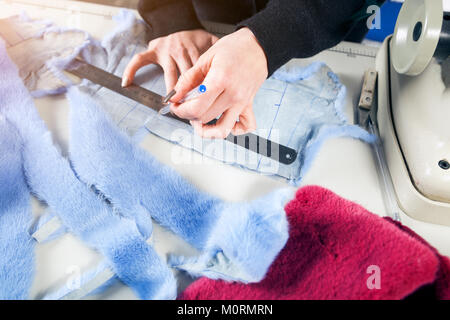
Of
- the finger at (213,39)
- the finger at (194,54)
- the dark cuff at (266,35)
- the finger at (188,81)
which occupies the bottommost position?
the finger at (194,54)

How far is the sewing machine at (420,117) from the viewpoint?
56 centimetres

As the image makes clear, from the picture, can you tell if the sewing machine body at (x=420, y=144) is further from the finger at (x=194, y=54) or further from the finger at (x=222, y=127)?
the finger at (x=194, y=54)

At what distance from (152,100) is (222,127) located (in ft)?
0.67

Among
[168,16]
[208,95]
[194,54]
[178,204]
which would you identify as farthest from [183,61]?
[178,204]

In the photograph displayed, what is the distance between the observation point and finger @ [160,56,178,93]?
78 cm

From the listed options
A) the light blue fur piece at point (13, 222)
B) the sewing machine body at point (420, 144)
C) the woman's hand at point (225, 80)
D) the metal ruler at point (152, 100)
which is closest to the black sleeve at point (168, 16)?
the metal ruler at point (152, 100)

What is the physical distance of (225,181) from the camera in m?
0.66

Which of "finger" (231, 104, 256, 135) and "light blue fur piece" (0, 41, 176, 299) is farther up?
"finger" (231, 104, 256, 135)

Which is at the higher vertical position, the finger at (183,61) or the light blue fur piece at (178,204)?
the finger at (183,61)

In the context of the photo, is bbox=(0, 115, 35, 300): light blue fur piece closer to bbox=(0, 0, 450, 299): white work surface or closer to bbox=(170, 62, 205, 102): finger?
bbox=(0, 0, 450, 299): white work surface

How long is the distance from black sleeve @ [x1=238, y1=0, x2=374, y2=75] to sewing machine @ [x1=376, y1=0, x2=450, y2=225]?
0.45 feet

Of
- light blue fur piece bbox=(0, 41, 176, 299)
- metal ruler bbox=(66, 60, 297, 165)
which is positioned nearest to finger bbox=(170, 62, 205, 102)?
metal ruler bbox=(66, 60, 297, 165)

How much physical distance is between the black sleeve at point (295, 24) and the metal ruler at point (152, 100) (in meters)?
0.15

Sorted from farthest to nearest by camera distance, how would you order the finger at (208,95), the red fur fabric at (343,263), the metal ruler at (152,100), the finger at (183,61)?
the finger at (183,61)
the metal ruler at (152,100)
the finger at (208,95)
the red fur fabric at (343,263)
